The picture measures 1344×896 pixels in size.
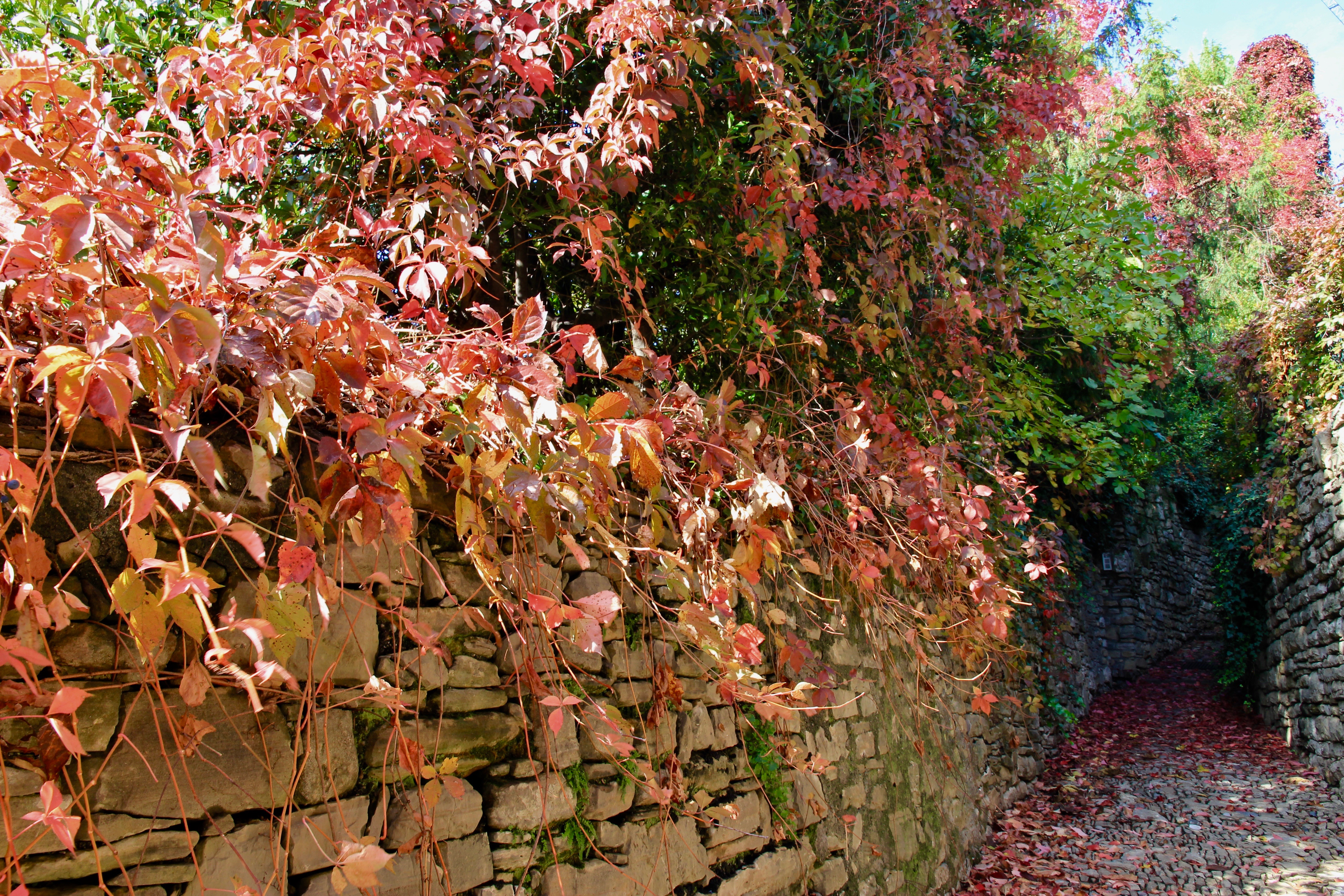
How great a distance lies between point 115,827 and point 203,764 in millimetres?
136

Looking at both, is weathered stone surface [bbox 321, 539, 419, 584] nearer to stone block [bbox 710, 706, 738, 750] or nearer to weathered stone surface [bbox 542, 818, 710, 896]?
weathered stone surface [bbox 542, 818, 710, 896]

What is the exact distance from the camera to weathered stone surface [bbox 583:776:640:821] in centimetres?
200

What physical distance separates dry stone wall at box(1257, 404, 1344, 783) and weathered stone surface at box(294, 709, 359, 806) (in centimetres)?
697

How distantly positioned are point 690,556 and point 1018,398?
358 centimetres

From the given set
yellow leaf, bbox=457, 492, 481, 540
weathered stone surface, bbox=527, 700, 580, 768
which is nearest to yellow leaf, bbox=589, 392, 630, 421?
yellow leaf, bbox=457, 492, 481, 540

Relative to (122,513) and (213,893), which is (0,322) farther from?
(213,893)

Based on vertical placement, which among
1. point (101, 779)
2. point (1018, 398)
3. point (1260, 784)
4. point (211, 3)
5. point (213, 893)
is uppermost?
point (211, 3)

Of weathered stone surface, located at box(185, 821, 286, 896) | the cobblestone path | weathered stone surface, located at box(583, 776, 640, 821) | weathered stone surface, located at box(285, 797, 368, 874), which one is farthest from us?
the cobblestone path

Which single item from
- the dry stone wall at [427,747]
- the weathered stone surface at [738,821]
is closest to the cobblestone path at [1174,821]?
the dry stone wall at [427,747]

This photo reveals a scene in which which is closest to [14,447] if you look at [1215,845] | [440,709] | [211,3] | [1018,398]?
[440,709]

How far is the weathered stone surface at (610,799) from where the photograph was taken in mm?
1999

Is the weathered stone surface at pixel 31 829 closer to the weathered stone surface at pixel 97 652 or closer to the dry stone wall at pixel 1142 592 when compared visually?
the weathered stone surface at pixel 97 652

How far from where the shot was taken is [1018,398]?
5.16 m

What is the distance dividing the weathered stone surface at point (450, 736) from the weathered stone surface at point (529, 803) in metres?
0.10
